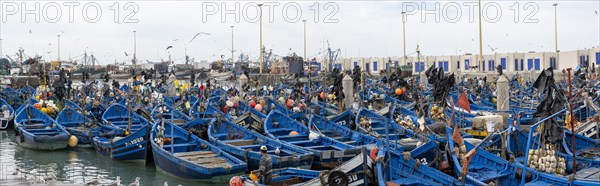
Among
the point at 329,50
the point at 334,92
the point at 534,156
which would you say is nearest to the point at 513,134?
the point at 534,156

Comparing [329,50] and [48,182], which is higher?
[329,50]

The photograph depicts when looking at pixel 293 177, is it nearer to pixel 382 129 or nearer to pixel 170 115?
Answer: pixel 382 129

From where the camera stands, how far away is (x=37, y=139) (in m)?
27.5

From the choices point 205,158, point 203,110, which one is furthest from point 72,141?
point 205,158

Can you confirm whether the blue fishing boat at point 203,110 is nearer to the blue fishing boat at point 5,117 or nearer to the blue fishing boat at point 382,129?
the blue fishing boat at point 382,129

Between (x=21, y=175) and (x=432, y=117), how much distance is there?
A: 626 inches

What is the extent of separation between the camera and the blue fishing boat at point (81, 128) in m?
28.1

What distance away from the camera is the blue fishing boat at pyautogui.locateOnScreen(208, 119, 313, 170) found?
19828 millimetres

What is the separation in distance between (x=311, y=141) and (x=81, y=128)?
1256 centimetres

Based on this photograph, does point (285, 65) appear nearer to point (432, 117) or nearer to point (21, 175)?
point (432, 117)

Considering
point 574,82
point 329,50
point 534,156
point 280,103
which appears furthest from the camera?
point 329,50

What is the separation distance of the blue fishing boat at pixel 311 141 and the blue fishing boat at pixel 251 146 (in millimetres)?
489

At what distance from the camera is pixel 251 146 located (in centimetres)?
2220

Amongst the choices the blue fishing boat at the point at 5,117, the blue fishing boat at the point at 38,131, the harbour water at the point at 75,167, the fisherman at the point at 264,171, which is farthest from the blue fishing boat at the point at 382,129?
the blue fishing boat at the point at 5,117
